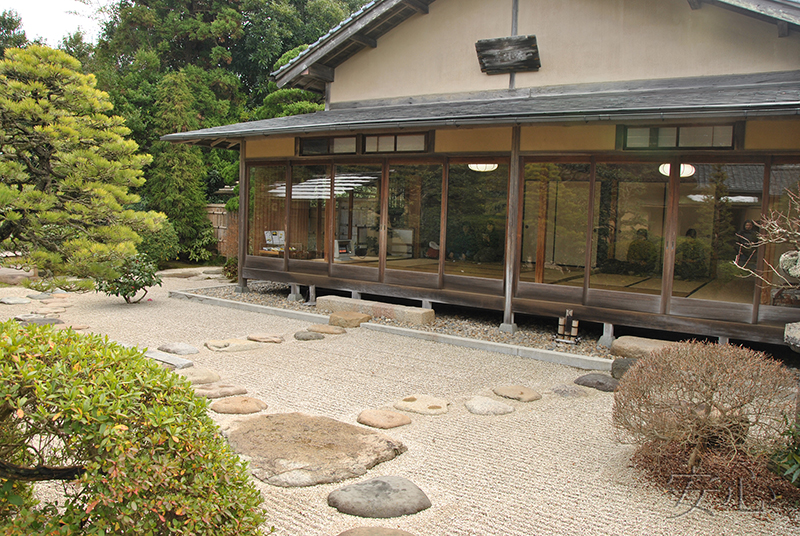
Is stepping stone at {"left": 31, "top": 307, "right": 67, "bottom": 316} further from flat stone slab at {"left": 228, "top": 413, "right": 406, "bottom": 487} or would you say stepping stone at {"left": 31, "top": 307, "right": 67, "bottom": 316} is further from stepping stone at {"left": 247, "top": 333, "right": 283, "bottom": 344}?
flat stone slab at {"left": 228, "top": 413, "right": 406, "bottom": 487}

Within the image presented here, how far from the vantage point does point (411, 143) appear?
9828 millimetres

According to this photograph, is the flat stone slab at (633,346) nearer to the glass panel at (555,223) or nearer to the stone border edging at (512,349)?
the stone border edging at (512,349)

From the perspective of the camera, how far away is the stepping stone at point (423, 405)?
5402mm

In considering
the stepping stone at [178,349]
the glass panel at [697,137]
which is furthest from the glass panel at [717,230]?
the stepping stone at [178,349]

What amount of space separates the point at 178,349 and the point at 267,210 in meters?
4.85

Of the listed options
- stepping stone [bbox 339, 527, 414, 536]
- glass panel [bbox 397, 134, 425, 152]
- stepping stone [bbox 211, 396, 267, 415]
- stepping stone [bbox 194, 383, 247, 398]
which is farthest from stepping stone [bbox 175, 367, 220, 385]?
glass panel [bbox 397, 134, 425, 152]

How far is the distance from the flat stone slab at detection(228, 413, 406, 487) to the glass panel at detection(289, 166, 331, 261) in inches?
251

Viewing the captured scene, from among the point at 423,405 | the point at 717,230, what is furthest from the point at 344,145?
the point at 423,405

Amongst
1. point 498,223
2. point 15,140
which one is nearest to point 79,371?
point 15,140

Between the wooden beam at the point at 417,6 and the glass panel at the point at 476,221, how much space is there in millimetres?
3388

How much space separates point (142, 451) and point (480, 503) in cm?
212

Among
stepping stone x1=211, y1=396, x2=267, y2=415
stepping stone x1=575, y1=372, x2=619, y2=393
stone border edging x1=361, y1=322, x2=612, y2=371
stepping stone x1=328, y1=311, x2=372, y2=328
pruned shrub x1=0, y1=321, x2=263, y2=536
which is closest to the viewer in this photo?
pruned shrub x1=0, y1=321, x2=263, y2=536

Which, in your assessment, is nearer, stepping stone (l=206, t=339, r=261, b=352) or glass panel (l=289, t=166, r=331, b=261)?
stepping stone (l=206, t=339, r=261, b=352)

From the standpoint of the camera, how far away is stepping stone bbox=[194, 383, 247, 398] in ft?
18.3
